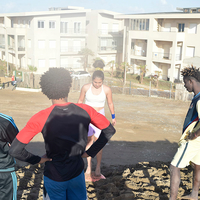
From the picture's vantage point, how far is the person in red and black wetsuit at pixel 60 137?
240cm

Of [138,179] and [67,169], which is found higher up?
[67,169]

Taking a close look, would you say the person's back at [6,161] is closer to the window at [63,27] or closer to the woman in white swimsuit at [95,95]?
the woman in white swimsuit at [95,95]

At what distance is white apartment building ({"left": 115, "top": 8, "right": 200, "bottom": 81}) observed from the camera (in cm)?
2864

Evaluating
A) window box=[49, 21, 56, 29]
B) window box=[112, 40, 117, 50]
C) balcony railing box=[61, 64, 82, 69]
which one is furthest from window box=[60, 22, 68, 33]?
window box=[112, 40, 117, 50]

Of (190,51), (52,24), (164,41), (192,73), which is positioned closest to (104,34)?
(52,24)

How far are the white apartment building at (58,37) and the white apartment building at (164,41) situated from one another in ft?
15.9

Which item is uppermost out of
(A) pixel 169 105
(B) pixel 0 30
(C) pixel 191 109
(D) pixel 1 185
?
(B) pixel 0 30

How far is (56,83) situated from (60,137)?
523mm

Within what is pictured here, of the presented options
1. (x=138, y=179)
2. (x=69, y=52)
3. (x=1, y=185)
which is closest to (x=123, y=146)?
(x=138, y=179)

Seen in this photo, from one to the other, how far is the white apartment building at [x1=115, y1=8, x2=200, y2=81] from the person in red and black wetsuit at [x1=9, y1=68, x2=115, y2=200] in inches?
1105

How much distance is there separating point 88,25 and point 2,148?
38.3 metres

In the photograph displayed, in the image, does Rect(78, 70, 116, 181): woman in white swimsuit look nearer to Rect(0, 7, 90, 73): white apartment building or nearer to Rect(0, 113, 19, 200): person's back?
Rect(0, 113, 19, 200): person's back

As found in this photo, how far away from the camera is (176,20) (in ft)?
98.5

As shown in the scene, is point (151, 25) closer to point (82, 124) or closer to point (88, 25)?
point (88, 25)
